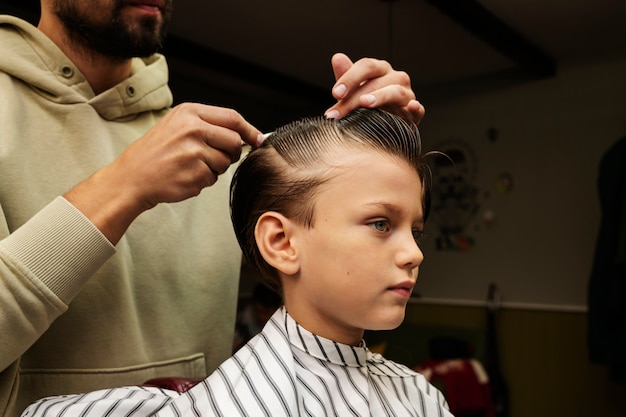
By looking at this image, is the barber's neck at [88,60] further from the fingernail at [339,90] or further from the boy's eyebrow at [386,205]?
the boy's eyebrow at [386,205]

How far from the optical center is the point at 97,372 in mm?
1084

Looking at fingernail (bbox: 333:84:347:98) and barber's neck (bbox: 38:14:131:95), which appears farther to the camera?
barber's neck (bbox: 38:14:131:95)

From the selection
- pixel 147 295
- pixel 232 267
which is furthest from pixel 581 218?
pixel 147 295

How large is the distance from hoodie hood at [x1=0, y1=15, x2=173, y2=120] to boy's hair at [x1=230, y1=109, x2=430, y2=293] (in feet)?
1.40

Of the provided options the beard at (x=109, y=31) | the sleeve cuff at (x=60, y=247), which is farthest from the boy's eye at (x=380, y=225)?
the beard at (x=109, y=31)

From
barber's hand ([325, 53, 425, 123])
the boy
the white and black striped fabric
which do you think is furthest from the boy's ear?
barber's hand ([325, 53, 425, 123])

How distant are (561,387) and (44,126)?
3.47 metres

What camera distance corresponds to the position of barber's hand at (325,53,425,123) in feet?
3.13

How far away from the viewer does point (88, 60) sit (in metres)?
1.19

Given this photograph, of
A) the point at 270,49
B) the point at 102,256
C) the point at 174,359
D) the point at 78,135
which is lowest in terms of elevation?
the point at 174,359

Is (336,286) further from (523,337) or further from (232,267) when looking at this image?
(523,337)

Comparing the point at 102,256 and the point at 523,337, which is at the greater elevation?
the point at 102,256

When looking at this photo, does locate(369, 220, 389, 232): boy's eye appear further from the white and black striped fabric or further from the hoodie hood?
the hoodie hood

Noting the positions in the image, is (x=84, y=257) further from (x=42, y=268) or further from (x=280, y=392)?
(x=280, y=392)
